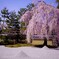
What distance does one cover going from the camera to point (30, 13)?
5.18 metres

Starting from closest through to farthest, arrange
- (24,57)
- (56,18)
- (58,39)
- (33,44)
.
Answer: (24,57), (56,18), (58,39), (33,44)

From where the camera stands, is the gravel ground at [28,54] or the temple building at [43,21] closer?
the gravel ground at [28,54]

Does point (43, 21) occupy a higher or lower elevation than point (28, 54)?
higher

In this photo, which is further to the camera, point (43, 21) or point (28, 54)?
point (43, 21)

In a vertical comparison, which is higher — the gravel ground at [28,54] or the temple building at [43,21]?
the temple building at [43,21]

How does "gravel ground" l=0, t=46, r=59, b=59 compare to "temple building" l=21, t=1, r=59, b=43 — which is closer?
"gravel ground" l=0, t=46, r=59, b=59

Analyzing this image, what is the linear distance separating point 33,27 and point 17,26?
161 centimetres

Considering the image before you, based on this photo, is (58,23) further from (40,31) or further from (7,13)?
(7,13)

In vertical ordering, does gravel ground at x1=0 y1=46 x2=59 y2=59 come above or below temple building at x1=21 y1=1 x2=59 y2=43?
below

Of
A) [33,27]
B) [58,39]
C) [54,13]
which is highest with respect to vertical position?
[54,13]

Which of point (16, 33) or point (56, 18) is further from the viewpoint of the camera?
point (16, 33)

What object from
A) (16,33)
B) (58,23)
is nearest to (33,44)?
(16,33)

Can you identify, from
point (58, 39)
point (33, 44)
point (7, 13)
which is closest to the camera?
point (58, 39)

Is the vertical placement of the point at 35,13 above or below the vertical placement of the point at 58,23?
above
